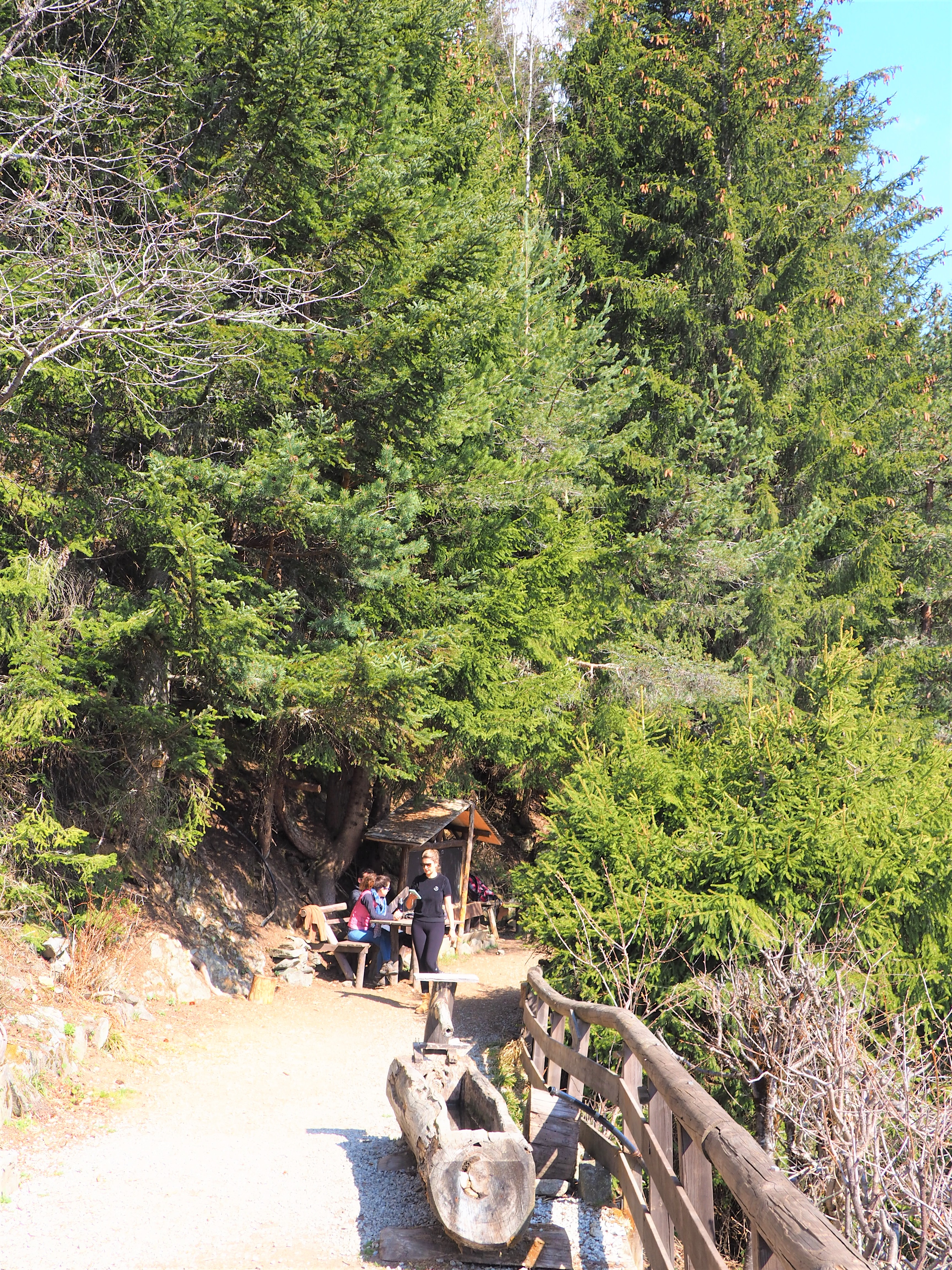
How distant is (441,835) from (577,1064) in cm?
944

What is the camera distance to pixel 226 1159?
5.99 metres

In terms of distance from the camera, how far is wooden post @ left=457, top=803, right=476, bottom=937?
48.4ft

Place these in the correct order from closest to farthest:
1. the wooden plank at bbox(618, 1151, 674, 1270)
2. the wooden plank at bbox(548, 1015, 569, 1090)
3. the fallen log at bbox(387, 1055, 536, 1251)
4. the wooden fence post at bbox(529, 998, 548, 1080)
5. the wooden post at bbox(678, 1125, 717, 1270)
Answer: the wooden post at bbox(678, 1125, 717, 1270)
the wooden plank at bbox(618, 1151, 674, 1270)
the fallen log at bbox(387, 1055, 536, 1251)
the wooden plank at bbox(548, 1015, 569, 1090)
the wooden fence post at bbox(529, 998, 548, 1080)

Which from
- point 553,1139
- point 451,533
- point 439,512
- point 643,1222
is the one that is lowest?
point 553,1139

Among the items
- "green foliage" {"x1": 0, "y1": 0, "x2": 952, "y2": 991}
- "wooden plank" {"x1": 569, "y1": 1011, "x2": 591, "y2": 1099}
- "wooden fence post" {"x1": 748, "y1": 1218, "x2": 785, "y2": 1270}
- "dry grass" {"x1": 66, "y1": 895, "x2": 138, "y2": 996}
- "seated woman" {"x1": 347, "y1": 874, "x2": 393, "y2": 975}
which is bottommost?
"seated woman" {"x1": 347, "y1": 874, "x2": 393, "y2": 975}

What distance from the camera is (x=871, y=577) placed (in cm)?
1998

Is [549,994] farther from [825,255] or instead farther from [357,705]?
[825,255]

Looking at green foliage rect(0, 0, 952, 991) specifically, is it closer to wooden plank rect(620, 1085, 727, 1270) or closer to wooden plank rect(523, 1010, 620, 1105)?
wooden plank rect(523, 1010, 620, 1105)

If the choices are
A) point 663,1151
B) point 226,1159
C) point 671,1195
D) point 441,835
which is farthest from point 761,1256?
point 441,835

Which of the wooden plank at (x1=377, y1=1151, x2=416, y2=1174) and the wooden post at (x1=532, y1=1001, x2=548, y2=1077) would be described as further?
the wooden post at (x1=532, y1=1001, x2=548, y2=1077)

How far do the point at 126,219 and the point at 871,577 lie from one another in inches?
629

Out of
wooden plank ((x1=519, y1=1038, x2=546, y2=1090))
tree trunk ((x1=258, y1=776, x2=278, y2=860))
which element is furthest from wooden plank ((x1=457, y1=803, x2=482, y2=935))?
wooden plank ((x1=519, y1=1038, x2=546, y2=1090))

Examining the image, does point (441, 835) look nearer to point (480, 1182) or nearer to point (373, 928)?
point (373, 928)

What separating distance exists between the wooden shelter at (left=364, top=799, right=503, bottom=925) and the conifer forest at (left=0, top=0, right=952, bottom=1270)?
1.67 feet
